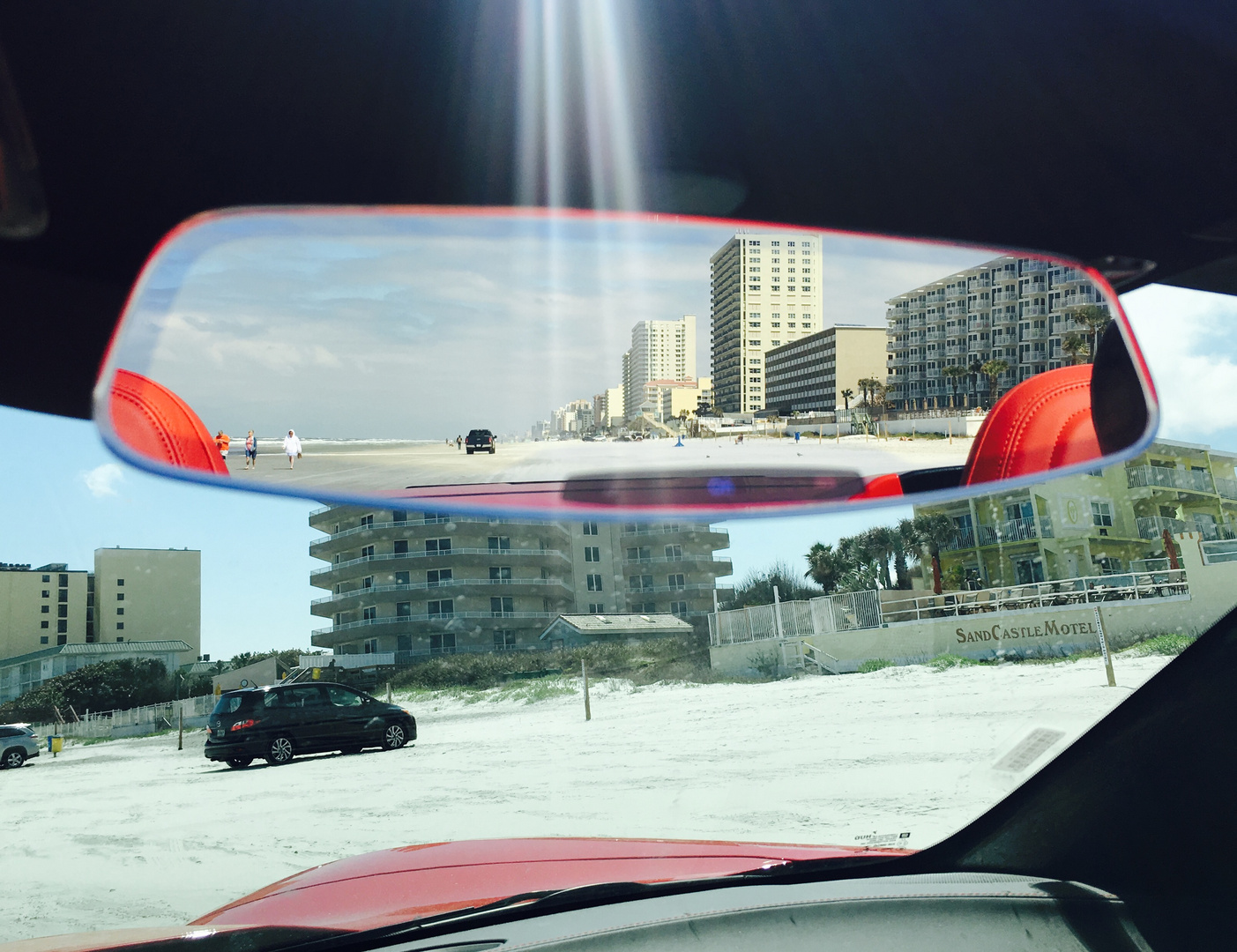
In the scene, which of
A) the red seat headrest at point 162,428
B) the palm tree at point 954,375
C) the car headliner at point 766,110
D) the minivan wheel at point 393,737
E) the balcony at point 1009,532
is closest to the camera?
the red seat headrest at point 162,428

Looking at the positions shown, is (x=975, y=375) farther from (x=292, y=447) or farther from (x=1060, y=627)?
(x=292, y=447)

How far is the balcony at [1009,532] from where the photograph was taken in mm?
1366

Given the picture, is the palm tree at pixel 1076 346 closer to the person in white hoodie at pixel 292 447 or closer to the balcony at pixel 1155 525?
the balcony at pixel 1155 525

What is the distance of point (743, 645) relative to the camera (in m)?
1.39

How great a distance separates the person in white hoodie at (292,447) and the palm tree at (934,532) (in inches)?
35.6

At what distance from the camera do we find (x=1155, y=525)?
149 cm

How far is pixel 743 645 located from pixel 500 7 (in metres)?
1.66

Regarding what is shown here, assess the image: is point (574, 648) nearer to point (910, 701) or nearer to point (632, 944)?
point (632, 944)

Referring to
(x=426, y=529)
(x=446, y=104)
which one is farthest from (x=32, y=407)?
(x=446, y=104)

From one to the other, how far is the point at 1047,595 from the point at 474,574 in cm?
100

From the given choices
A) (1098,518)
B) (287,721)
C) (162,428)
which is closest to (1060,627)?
(1098,518)

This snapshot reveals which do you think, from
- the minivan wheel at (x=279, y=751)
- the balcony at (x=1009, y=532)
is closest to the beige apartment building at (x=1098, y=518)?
the balcony at (x=1009, y=532)

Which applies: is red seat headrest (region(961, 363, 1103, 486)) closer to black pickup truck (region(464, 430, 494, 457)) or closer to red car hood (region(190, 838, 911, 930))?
black pickup truck (region(464, 430, 494, 457))

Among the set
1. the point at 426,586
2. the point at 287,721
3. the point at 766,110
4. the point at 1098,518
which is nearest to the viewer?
the point at 426,586
